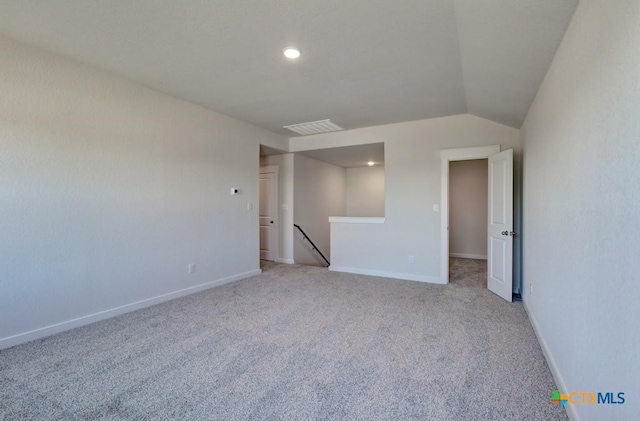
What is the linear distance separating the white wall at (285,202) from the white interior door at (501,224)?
3.54 metres

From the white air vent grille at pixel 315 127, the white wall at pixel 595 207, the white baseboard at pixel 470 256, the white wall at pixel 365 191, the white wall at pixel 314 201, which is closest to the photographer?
the white wall at pixel 595 207

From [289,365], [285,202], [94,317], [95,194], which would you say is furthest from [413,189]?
[94,317]

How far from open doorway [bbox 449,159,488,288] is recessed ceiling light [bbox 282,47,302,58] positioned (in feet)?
17.5

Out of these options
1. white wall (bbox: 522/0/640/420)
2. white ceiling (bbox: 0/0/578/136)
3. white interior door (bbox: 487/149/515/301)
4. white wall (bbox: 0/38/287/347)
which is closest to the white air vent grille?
white ceiling (bbox: 0/0/578/136)

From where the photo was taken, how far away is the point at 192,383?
202 cm

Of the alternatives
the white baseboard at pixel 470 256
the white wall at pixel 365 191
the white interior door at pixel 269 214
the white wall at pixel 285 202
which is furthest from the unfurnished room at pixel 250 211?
the white wall at pixel 365 191

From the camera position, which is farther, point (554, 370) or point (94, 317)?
point (94, 317)

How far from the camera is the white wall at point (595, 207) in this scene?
105 cm

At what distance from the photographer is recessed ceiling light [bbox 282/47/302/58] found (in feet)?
8.51

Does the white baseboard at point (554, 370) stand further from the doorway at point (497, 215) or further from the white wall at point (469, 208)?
the white wall at point (469, 208)

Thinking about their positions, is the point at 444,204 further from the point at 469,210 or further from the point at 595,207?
the point at 595,207

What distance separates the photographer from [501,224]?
12.9 ft

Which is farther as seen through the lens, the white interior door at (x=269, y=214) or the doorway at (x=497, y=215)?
the white interior door at (x=269, y=214)

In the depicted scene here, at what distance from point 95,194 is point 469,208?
22.6 feet
